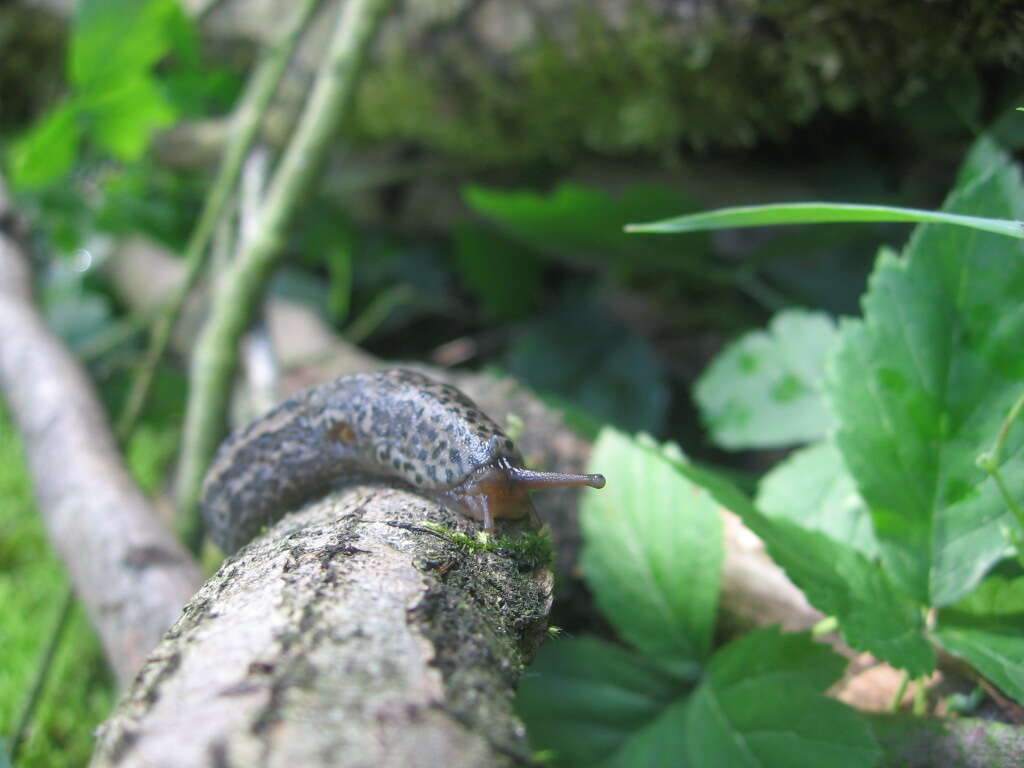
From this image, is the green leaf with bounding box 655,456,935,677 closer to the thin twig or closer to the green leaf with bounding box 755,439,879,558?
the green leaf with bounding box 755,439,879,558

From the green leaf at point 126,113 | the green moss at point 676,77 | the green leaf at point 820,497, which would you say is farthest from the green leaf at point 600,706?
the green leaf at point 126,113

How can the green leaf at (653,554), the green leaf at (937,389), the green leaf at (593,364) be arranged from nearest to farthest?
the green leaf at (937,389), the green leaf at (653,554), the green leaf at (593,364)

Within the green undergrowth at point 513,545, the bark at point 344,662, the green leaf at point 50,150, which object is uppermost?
the green leaf at point 50,150

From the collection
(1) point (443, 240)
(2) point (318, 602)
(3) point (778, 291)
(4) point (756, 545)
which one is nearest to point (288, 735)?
(2) point (318, 602)

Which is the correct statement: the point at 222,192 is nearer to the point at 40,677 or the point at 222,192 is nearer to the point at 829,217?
the point at 40,677

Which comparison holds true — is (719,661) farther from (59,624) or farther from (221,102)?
(221,102)

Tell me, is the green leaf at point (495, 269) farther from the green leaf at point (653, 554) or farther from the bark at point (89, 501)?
the green leaf at point (653, 554)

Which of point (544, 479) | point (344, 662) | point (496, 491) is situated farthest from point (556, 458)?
point (344, 662)
